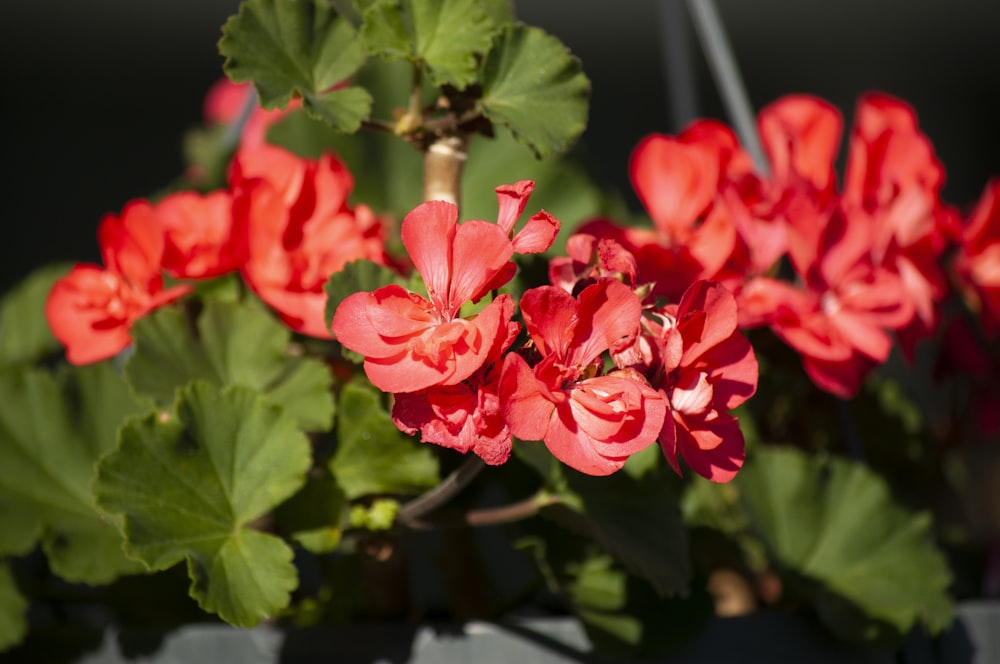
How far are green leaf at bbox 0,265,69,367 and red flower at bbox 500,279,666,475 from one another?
2.06 ft

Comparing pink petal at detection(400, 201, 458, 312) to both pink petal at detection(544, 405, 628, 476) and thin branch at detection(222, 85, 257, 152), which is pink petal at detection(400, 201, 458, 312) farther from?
thin branch at detection(222, 85, 257, 152)

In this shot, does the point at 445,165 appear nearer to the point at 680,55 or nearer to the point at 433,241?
the point at 433,241

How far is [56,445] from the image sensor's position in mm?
760

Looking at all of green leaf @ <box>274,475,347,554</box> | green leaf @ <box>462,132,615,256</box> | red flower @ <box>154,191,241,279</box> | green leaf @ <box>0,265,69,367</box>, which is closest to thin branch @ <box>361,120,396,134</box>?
red flower @ <box>154,191,241,279</box>

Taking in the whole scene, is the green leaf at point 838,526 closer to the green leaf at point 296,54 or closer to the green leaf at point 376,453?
the green leaf at point 376,453

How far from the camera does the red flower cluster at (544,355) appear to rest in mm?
469

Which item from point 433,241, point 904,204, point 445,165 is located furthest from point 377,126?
point 904,204

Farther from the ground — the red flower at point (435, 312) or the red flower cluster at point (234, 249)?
the red flower at point (435, 312)

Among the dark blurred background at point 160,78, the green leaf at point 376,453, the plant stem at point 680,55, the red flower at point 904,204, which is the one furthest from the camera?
the dark blurred background at point 160,78

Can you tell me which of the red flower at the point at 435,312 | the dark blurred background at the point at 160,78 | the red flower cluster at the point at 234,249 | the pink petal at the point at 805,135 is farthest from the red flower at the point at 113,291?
the dark blurred background at the point at 160,78

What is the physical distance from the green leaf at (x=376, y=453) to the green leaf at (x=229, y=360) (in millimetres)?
19

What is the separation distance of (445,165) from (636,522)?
0.26 metres

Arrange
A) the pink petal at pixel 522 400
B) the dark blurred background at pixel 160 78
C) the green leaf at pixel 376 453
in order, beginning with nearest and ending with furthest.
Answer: the pink petal at pixel 522 400 < the green leaf at pixel 376 453 < the dark blurred background at pixel 160 78

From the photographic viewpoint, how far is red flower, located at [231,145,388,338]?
684 millimetres
